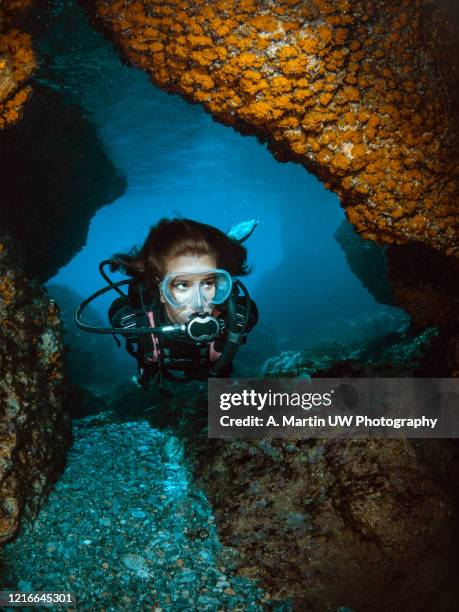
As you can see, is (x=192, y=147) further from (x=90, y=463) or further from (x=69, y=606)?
(x=69, y=606)

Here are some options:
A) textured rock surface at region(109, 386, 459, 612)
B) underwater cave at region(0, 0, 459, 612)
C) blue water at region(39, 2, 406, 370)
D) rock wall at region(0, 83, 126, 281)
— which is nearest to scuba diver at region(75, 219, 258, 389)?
underwater cave at region(0, 0, 459, 612)

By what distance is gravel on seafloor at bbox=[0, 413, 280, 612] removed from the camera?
2.63 m

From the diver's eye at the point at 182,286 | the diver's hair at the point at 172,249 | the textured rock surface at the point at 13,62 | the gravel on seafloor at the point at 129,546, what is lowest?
the gravel on seafloor at the point at 129,546

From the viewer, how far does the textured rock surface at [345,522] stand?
287cm

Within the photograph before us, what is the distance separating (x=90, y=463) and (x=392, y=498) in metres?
3.15

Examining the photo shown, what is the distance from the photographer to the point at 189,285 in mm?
3994

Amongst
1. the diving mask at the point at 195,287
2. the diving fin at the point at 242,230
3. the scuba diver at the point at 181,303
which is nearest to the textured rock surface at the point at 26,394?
the scuba diver at the point at 181,303

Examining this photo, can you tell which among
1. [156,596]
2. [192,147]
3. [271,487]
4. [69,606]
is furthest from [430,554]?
[192,147]

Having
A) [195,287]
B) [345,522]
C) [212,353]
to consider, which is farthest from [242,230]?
[345,522]

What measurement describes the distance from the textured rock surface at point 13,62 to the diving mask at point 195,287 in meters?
2.04

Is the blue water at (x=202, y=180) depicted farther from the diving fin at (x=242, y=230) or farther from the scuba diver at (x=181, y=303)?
the diving fin at (x=242, y=230)

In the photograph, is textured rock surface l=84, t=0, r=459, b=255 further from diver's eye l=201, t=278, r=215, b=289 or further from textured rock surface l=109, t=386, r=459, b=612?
textured rock surface l=109, t=386, r=459, b=612

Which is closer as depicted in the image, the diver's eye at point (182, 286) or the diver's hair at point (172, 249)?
the diver's eye at point (182, 286)

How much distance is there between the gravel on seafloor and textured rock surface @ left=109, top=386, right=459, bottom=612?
0.18 meters
